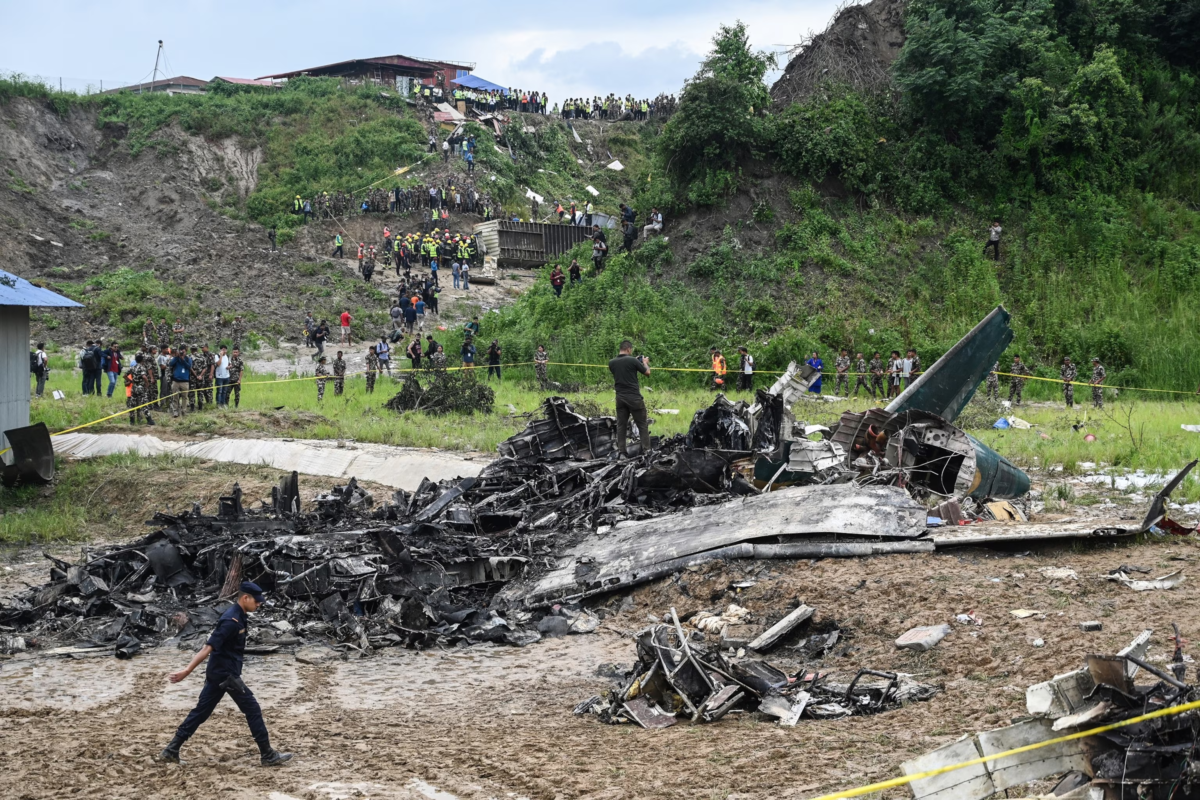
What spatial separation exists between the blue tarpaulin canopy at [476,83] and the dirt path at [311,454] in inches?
1660

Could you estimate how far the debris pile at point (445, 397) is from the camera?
2270 cm

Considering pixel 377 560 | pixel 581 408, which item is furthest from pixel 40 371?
pixel 377 560

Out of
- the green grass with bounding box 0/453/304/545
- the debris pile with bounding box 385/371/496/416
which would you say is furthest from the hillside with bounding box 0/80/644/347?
the green grass with bounding box 0/453/304/545

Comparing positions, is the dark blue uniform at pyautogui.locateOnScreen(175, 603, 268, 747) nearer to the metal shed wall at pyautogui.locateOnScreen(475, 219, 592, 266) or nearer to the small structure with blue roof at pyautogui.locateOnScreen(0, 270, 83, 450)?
the small structure with blue roof at pyautogui.locateOnScreen(0, 270, 83, 450)

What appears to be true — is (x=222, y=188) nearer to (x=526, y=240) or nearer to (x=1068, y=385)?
(x=526, y=240)

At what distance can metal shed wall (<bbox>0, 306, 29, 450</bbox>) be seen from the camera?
18.2 m

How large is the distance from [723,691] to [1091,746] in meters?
2.82

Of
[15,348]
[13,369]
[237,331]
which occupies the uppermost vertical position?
[237,331]

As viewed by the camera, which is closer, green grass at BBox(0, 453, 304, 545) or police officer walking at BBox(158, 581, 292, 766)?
police officer walking at BBox(158, 581, 292, 766)

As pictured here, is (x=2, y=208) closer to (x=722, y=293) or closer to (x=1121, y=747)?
(x=722, y=293)

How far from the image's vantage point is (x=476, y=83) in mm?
59000

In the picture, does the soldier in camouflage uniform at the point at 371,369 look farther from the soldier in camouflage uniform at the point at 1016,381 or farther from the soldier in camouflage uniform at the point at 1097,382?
the soldier in camouflage uniform at the point at 1097,382

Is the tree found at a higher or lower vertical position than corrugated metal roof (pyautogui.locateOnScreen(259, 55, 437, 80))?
lower

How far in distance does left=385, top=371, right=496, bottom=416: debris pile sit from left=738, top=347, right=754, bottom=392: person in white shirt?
18.8 feet
